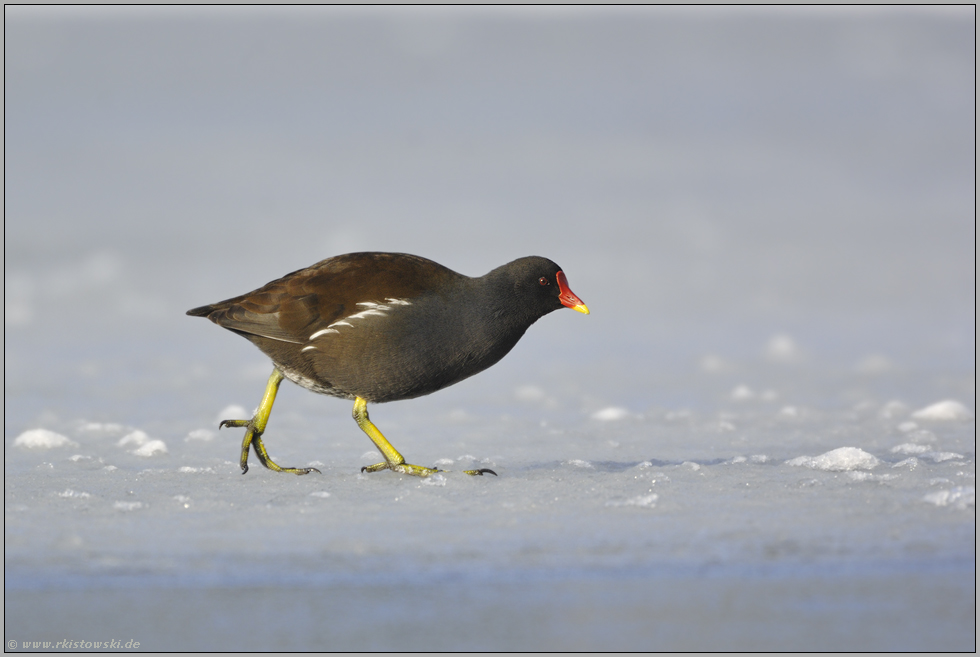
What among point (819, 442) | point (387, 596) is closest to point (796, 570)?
point (387, 596)

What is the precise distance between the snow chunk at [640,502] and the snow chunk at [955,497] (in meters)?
1.37

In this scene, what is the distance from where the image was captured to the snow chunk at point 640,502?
15.7 feet

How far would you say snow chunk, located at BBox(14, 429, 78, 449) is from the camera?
684 centimetres

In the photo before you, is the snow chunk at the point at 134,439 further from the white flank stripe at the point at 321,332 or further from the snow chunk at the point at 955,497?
the snow chunk at the point at 955,497

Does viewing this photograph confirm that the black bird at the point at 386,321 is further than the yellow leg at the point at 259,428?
No

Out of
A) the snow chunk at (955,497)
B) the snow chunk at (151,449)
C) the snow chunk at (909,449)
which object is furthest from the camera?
the snow chunk at (151,449)

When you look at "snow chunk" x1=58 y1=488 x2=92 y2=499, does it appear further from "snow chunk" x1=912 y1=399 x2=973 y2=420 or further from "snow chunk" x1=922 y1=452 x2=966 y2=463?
"snow chunk" x1=912 y1=399 x2=973 y2=420

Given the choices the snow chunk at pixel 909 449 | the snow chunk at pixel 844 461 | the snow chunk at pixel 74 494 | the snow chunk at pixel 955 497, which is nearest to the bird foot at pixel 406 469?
the snow chunk at pixel 74 494

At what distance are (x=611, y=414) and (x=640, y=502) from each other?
3.55m

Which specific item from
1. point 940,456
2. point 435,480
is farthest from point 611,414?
point 435,480

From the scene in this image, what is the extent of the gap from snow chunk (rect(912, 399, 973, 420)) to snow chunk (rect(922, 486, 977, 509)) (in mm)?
3280

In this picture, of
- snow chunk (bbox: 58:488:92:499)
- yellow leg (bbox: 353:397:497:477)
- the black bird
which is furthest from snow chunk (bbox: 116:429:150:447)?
yellow leg (bbox: 353:397:497:477)

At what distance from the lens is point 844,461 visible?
5688mm

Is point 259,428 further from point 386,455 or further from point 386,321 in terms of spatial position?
point 386,321
